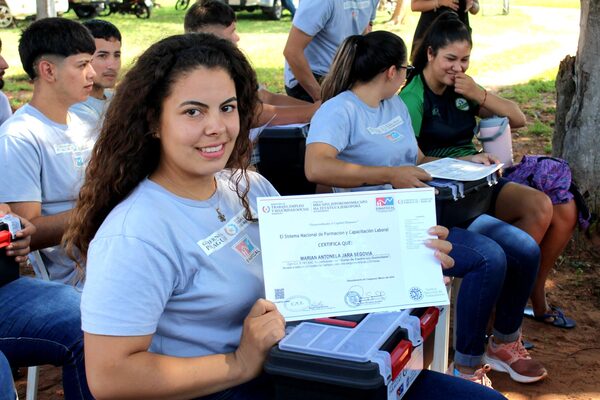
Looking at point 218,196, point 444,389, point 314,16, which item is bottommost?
point 444,389

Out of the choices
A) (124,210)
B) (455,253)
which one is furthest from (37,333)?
(455,253)

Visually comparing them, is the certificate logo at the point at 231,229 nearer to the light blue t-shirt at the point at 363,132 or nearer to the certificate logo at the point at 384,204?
the certificate logo at the point at 384,204

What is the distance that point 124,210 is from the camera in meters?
1.97

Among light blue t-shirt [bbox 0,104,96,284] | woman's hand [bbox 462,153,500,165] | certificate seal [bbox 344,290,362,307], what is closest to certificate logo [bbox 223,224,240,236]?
certificate seal [bbox 344,290,362,307]

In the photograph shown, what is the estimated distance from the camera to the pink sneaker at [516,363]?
12.2 feet

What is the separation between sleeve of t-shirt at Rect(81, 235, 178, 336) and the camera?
5.92 feet

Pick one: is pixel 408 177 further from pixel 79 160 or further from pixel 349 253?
pixel 79 160

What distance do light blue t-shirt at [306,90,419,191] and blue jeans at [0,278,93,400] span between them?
1.45m

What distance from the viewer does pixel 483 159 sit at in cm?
392

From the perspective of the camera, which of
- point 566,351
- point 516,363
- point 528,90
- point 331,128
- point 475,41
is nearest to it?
point 331,128

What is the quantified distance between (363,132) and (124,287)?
2.07 m

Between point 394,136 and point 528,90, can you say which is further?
point 528,90

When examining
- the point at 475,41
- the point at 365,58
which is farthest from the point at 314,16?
the point at 475,41

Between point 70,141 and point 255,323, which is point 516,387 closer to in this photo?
point 255,323
